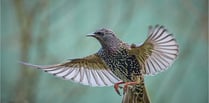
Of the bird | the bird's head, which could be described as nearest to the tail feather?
the bird

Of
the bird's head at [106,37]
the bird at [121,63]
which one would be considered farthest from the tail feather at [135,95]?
the bird's head at [106,37]

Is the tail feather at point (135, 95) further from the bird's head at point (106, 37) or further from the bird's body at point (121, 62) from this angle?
the bird's head at point (106, 37)

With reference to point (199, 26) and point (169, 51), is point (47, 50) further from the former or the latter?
point (199, 26)

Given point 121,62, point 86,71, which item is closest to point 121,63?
point 121,62

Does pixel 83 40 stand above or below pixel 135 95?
above

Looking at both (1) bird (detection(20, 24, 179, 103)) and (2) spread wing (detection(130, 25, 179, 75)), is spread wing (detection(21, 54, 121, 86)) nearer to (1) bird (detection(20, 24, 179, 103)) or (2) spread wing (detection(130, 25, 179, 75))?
(1) bird (detection(20, 24, 179, 103))

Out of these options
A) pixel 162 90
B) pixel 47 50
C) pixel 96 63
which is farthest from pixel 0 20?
pixel 162 90

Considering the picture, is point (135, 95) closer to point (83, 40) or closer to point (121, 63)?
point (121, 63)
